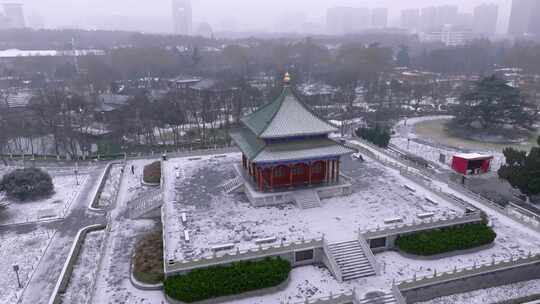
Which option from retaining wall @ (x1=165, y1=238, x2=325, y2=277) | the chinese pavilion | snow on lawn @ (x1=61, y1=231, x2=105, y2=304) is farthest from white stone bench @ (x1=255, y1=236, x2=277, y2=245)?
snow on lawn @ (x1=61, y1=231, x2=105, y2=304)

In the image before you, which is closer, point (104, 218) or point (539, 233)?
point (539, 233)

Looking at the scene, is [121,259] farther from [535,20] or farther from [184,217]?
[535,20]

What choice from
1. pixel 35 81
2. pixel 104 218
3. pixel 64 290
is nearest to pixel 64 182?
pixel 104 218

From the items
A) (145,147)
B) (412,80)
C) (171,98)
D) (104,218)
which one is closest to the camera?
(104,218)

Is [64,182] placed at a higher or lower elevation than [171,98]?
lower

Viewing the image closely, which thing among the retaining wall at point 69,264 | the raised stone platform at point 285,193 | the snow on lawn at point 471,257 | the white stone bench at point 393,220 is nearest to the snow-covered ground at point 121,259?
the retaining wall at point 69,264

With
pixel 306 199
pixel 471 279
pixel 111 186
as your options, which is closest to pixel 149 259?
pixel 306 199

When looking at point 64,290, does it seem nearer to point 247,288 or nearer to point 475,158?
point 247,288

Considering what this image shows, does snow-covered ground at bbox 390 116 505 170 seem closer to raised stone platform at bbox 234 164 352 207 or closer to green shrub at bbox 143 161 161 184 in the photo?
raised stone platform at bbox 234 164 352 207
